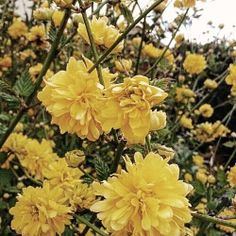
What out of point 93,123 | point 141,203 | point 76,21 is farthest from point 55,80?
point 76,21

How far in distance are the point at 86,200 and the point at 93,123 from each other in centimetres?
23

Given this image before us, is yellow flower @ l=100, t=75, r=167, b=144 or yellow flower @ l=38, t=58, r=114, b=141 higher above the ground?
yellow flower @ l=100, t=75, r=167, b=144

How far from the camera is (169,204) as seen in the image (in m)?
0.62

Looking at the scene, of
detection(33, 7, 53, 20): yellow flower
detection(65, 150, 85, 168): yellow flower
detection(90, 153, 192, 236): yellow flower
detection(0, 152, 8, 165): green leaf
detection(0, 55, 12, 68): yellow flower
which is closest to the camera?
detection(90, 153, 192, 236): yellow flower

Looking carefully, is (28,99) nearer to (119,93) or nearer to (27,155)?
(119,93)

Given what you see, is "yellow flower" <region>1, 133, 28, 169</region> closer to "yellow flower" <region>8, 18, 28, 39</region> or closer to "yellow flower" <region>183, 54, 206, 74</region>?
"yellow flower" <region>8, 18, 28, 39</region>

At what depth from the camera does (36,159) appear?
1402mm

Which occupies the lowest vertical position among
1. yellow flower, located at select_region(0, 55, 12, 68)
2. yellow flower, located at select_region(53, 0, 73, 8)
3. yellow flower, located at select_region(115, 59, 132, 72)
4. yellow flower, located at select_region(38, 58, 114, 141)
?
yellow flower, located at select_region(0, 55, 12, 68)

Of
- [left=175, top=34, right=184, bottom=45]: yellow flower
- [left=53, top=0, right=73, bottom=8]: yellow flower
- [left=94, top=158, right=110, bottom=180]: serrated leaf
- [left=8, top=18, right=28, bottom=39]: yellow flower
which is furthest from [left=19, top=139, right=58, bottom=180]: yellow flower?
[left=175, top=34, right=184, bottom=45]: yellow flower

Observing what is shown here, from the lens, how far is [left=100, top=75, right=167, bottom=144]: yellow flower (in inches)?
25.5

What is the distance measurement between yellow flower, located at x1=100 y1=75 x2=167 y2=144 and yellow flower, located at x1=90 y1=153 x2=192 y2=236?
36 mm

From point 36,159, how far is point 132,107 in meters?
0.79

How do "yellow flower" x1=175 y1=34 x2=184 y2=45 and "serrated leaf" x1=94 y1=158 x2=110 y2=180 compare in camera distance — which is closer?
"serrated leaf" x1=94 y1=158 x2=110 y2=180

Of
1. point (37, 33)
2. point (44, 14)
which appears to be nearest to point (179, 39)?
point (37, 33)
